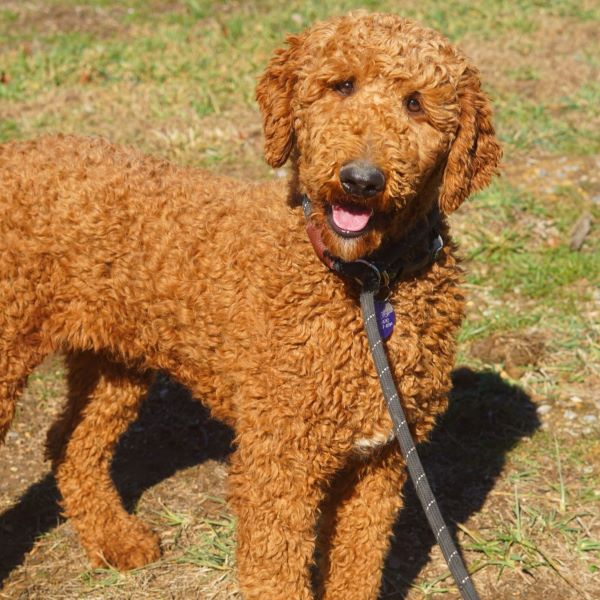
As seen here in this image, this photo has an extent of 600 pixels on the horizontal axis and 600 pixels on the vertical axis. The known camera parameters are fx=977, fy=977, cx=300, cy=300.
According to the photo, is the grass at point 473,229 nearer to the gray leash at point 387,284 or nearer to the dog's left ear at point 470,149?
the gray leash at point 387,284

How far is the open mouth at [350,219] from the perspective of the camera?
2664mm

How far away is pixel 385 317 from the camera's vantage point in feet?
9.75

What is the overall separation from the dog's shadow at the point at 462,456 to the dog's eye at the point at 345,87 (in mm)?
1988

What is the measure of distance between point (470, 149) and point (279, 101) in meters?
0.58

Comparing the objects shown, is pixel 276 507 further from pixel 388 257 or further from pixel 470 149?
pixel 470 149

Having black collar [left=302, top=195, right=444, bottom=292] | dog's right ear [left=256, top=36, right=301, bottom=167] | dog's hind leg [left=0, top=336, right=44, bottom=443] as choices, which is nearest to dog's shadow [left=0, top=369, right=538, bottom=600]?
dog's hind leg [left=0, top=336, right=44, bottom=443]

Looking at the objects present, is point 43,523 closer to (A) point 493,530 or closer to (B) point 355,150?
(A) point 493,530

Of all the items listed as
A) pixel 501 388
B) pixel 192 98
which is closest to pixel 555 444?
pixel 501 388

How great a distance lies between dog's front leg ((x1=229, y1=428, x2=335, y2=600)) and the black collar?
529 mm

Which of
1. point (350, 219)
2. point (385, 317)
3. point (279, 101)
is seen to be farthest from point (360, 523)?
point (279, 101)

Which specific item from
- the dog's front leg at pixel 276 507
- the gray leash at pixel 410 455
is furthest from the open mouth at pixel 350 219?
the dog's front leg at pixel 276 507

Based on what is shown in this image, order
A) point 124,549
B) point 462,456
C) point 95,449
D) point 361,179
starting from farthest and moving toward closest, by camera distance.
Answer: point 462,456, point 95,449, point 124,549, point 361,179

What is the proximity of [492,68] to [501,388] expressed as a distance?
412cm

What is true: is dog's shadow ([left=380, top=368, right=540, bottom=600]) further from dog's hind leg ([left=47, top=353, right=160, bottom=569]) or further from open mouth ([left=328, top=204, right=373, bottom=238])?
open mouth ([left=328, top=204, right=373, bottom=238])
